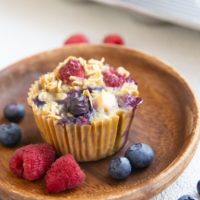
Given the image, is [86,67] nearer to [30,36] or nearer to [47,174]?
[47,174]

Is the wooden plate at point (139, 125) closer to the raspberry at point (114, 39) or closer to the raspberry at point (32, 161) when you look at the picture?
the raspberry at point (32, 161)

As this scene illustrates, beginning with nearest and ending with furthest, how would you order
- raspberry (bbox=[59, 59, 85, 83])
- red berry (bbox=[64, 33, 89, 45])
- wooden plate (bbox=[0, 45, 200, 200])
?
wooden plate (bbox=[0, 45, 200, 200]) < raspberry (bbox=[59, 59, 85, 83]) < red berry (bbox=[64, 33, 89, 45])

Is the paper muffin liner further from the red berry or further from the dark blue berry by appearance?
the red berry

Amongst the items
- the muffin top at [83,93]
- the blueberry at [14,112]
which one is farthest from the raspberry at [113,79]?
the blueberry at [14,112]

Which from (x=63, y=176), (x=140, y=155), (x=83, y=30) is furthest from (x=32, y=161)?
(x=83, y=30)

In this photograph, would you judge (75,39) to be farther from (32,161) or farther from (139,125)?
(32,161)

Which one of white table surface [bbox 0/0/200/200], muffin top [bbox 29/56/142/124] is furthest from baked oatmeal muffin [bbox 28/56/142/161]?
white table surface [bbox 0/0/200/200]

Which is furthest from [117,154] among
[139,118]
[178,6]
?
[178,6]
